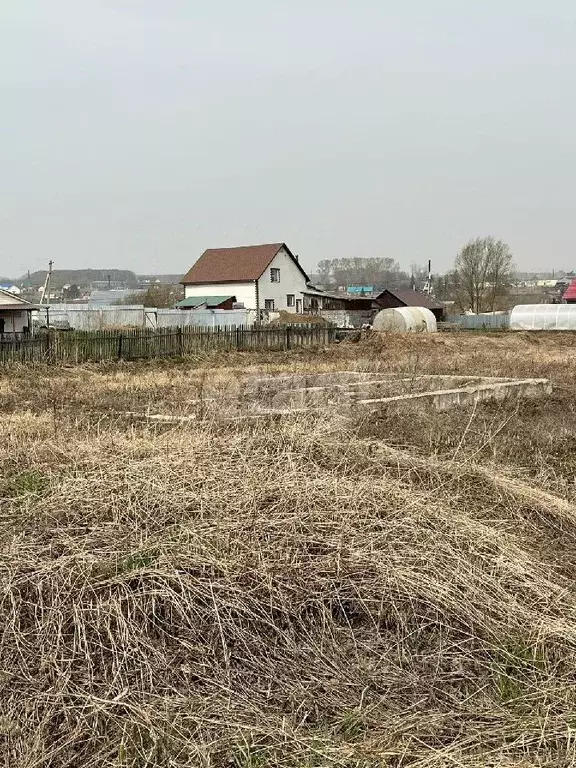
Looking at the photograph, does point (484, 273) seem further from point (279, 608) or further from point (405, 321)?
point (279, 608)

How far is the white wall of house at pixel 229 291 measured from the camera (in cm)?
5175

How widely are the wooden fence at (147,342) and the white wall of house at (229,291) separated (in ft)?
70.0

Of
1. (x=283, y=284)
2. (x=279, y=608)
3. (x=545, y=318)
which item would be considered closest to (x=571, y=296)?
(x=545, y=318)

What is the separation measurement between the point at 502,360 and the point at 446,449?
15538mm

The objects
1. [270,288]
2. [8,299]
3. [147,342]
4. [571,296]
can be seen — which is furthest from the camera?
[571,296]

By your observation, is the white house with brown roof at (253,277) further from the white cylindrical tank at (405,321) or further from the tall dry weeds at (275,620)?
the tall dry weeds at (275,620)

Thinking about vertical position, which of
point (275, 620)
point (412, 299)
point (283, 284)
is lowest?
point (275, 620)

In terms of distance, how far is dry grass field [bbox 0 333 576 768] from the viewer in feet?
9.63

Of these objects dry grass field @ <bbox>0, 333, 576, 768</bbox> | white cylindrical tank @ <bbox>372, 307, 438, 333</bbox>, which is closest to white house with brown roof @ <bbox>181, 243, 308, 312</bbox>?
white cylindrical tank @ <bbox>372, 307, 438, 333</bbox>

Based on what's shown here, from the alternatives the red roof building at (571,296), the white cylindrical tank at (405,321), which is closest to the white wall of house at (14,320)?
the white cylindrical tank at (405,321)

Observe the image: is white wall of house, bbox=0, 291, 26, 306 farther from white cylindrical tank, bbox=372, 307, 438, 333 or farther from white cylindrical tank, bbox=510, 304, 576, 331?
white cylindrical tank, bbox=510, 304, 576, 331

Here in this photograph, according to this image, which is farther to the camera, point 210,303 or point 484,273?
point 484,273

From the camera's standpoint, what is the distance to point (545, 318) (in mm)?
44844

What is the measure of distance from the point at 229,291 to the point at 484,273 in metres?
28.0
